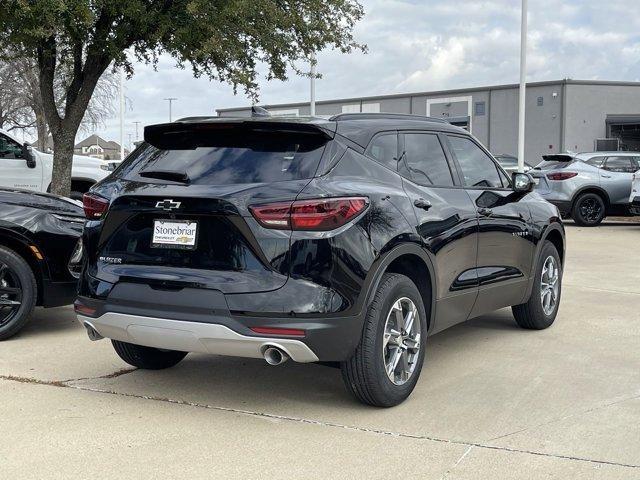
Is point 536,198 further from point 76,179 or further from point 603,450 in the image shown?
point 76,179

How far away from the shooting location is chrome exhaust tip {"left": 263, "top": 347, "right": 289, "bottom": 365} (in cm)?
415

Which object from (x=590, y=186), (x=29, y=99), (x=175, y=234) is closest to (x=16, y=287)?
(x=175, y=234)

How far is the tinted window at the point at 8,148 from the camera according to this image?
1242cm

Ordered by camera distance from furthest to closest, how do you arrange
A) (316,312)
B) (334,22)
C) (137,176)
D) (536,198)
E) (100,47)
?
(334,22) < (100,47) < (536,198) < (137,176) < (316,312)

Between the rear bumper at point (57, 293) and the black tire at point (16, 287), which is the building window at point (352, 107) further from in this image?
the black tire at point (16, 287)

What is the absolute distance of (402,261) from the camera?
188 inches

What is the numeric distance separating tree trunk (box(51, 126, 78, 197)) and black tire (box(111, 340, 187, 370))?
7.50 metres

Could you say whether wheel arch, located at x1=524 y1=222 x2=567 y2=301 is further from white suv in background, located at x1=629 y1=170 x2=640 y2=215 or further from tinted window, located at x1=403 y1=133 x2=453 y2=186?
white suv in background, located at x1=629 y1=170 x2=640 y2=215

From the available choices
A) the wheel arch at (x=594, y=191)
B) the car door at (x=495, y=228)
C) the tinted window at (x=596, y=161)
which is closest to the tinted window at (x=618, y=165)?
the tinted window at (x=596, y=161)

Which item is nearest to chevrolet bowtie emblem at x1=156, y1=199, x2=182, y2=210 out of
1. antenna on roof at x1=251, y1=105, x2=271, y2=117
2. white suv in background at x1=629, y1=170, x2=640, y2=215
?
antenna on roof at x1=251, y1=105, x2=271, y2=117

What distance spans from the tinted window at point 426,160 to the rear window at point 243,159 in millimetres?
866

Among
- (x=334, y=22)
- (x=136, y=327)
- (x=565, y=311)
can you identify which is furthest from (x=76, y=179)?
(x=136, y=327)

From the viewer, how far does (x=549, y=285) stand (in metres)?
6.82

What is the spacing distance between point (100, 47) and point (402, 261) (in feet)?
32.7
